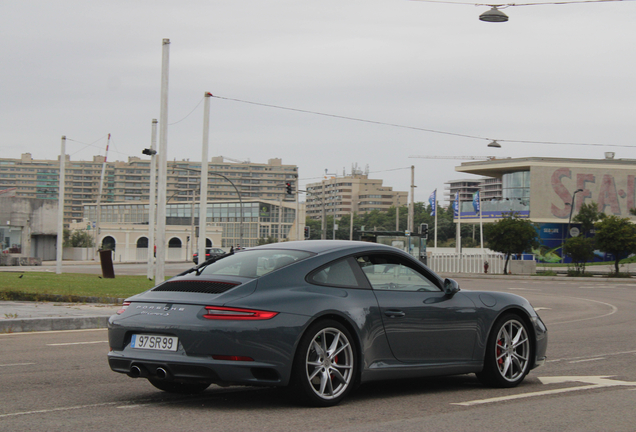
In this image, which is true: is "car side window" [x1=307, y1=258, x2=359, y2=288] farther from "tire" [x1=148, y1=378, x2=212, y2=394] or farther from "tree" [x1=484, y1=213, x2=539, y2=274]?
"tree" [x1=484, y1=213, x2=539, y2=274]

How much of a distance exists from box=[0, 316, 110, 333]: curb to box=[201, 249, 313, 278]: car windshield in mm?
7113

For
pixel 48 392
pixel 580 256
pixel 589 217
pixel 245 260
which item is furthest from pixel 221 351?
pixel 589 217

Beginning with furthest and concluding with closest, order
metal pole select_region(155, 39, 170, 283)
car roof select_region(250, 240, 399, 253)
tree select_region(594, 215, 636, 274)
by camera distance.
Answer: tree select_region(594, 215, 636, 274)
metal pole select_region(155, 39, 170, 283)
car roof select_region(250, 240, 399, 253)

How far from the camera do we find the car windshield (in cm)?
621

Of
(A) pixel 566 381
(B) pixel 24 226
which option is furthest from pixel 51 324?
(B) pixel 24 226

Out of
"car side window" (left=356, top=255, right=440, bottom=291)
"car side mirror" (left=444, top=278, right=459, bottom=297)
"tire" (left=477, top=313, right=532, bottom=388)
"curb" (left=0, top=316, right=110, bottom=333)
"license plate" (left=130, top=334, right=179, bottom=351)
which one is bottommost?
"curb" (left=0, top=316, right=110, bottom=333)

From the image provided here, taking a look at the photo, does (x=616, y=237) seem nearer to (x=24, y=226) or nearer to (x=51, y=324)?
(x=51, y=324)

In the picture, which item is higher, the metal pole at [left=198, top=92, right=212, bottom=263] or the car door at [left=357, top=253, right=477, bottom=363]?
the metal pole at [left=198, top=92, right=212, bottom=263]

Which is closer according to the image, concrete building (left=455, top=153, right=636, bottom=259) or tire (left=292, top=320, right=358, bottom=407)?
tire (left=292, top=320, right=358, bottom=407)

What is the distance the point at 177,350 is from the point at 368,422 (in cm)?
150

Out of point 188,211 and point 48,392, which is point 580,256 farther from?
point 188,211

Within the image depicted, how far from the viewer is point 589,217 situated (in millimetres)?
68125

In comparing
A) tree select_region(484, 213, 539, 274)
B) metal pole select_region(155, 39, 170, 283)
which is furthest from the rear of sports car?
tree select_region(484, 213, 539, 274)

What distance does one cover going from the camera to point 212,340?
555cm
